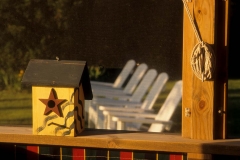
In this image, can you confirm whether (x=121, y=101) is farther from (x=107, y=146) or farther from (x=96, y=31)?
(x=107, y=146)

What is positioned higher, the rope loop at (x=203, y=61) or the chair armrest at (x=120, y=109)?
the rope loop at (x=203, y=61)

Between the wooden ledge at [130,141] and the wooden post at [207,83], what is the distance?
5cm

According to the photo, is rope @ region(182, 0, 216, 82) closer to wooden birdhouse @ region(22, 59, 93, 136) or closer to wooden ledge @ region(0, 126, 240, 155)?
wooden ledge @ region(0, 126, 240, 155)

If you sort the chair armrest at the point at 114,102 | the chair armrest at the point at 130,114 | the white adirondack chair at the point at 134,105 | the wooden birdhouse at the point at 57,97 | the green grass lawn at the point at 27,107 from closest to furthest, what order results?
the wooden birdhouse at the point at 57,97, the green grass lawn at the point at 27,107, the chair armrest at the point at 130,114, the white adirondack chair at the point at 134,105, the chair armrest at the point at 114,102

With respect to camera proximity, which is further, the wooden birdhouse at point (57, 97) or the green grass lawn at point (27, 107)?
the green grass lawn at point (27, 107)

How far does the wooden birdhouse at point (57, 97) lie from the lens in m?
3.62

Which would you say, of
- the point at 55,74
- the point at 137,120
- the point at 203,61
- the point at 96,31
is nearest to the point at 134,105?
the point at 137,120

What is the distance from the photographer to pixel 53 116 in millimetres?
3645

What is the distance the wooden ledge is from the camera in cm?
350

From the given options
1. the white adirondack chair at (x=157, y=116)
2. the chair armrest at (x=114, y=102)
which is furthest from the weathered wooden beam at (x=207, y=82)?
the chair armrest at (x=114, y=102)

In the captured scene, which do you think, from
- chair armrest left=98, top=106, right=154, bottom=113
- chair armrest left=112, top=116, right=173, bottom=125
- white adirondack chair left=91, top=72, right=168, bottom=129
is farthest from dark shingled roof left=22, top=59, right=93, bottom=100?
chair armrest left=98, top=106, right=154, bottom=113

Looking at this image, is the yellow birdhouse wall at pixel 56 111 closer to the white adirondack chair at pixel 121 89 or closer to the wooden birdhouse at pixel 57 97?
the wooden birdhouse at pixel 57 97

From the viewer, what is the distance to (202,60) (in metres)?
3.52

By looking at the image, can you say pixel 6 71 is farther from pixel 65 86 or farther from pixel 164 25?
pixel 65 86
